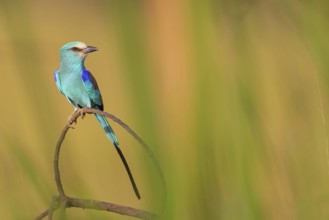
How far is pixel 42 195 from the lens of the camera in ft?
0.64

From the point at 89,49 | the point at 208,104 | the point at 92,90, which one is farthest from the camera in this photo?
the point at 92,90

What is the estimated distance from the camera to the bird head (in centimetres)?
79

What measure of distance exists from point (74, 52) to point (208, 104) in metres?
0.66

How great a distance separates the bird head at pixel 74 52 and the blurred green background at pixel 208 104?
22.4 inches

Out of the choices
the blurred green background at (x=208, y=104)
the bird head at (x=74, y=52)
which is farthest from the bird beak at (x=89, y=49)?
the blurred green background at (x=208, y=104)

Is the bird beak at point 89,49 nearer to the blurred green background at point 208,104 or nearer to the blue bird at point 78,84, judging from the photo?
the blue bird at point 78,84

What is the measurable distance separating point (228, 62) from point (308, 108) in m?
0.04

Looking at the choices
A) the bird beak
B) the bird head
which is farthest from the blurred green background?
the bird head

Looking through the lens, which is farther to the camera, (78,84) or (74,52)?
(78,84)

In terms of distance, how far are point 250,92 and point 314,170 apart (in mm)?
35

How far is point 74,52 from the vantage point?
805 millimetres

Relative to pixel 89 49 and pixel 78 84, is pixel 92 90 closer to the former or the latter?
pixel 78 84

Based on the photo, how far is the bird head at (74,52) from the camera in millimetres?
791

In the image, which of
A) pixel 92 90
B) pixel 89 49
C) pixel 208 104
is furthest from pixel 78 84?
pixel 208 104
